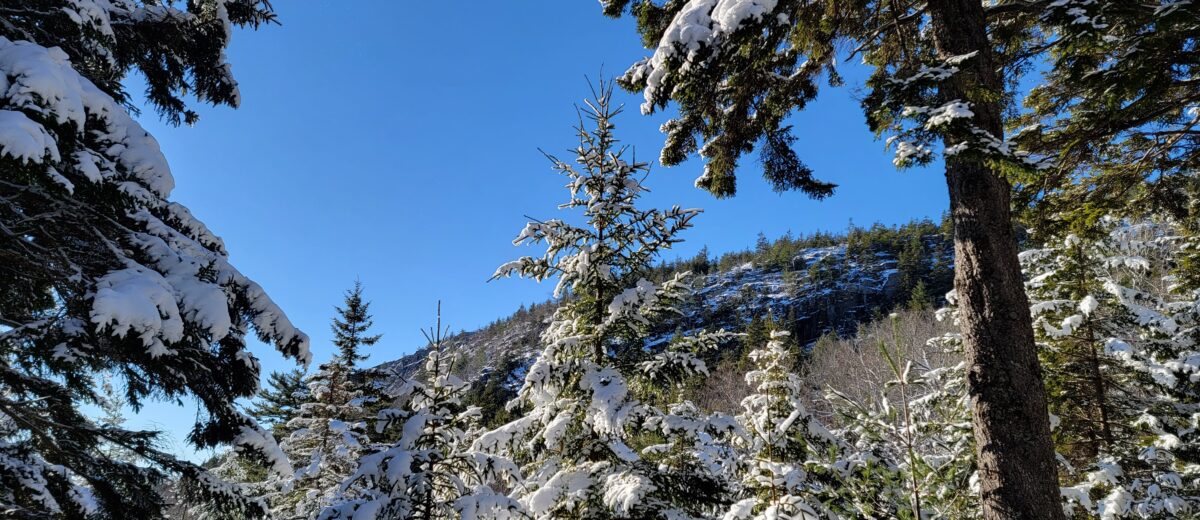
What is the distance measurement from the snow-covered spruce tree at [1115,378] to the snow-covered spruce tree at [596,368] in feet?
19.8

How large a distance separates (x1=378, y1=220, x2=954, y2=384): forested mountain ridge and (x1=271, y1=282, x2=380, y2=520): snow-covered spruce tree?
60430 mm

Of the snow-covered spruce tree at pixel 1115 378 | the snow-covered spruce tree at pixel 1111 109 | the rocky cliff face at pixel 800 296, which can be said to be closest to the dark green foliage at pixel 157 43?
the snow-covered spruce tree at pixel 1111 109

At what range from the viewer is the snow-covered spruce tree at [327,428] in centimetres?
1307

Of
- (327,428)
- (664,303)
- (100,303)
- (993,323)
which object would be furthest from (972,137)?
(327,428)

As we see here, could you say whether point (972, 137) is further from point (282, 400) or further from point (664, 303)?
point (282, 400)

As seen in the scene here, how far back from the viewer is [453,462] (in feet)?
17.6

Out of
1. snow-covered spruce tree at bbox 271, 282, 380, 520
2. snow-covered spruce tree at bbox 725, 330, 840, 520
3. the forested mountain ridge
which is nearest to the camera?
snow-covered spruce tree at bbox 725, 330, 840, 520

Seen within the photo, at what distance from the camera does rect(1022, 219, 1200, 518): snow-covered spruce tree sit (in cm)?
750

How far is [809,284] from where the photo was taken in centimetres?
11931

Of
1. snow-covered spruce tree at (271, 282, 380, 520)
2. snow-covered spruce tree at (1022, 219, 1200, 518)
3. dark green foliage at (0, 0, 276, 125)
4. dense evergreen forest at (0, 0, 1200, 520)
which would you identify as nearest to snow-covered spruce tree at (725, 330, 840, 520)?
dense evergreen forest at (0, 0, 1200, 520)

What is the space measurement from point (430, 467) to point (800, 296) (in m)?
120

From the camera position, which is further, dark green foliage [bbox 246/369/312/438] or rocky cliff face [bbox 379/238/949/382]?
rocky cliff face [bbox 379/238/949/382]

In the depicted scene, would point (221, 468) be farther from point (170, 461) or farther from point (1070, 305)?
point (1070, 305)

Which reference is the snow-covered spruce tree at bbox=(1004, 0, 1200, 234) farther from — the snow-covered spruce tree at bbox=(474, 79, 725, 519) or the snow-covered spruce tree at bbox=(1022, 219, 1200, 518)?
the snow-covered spruce tree at bbox=(474, 79, 725, 519)
